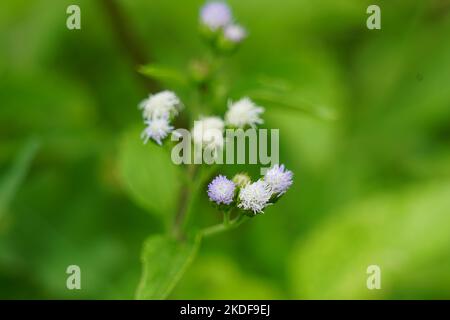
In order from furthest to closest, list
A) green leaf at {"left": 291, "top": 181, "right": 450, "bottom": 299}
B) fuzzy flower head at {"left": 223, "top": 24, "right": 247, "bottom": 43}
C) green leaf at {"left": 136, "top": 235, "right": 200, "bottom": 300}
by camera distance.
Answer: green leaf at {"left": 291, "top": 181, "right": 450, "bottom": 299} → fuzzy flower head at {"left": 223, "top": 24, "right": 247, "bottom": 43} → green leaf at {"left": 136, "top": 235, "right": 200, "bottom": 300}

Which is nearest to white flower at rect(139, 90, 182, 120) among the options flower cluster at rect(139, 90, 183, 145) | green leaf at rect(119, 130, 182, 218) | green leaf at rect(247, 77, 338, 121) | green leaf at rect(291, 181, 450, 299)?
flower cluster at rect(139, 90, 183, 145)

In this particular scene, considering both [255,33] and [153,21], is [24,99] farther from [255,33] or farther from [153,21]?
[255,33]

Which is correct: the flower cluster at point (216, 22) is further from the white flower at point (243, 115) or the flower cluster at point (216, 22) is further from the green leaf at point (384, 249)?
the green leaf at point (384, 249)

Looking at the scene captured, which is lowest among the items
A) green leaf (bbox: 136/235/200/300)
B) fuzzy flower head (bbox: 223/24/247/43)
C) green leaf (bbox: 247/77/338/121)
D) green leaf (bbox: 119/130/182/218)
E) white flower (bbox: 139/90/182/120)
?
green leaf (bbox: 136/235/200/300)

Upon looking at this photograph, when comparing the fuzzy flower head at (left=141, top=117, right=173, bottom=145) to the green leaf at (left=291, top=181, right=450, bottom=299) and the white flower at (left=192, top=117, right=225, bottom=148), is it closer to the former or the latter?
the white flower at (left=192, top=117, right=225, bottom=148)

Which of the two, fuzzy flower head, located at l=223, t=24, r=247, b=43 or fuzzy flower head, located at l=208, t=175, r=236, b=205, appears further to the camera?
fuzzy flower head, located at l=223, t=24, r=247, b=43

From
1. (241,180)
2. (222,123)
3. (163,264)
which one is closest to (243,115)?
(222,123)

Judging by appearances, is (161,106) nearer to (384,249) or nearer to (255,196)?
(255,196)
